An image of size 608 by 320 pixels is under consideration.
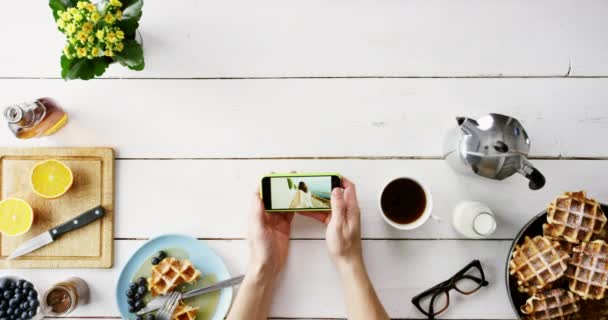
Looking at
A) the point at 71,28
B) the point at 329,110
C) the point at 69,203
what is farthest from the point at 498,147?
the point at 69,203

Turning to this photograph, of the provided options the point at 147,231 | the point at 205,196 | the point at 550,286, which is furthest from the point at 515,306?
the point at 147,231

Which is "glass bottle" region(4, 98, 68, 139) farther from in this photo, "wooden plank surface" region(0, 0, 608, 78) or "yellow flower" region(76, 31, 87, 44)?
"yellow flower" region(76, 31, 87, 44)

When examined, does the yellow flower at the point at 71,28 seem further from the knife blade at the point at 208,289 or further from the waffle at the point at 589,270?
the waffle at the point at 589,270

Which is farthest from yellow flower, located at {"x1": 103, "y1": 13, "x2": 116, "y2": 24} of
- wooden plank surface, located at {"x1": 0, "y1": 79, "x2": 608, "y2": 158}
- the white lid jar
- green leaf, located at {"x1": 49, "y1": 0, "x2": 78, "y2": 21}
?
the white lid jar

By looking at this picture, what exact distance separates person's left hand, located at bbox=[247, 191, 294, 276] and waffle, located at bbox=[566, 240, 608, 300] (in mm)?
761

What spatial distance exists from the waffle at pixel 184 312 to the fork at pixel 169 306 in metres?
0.01

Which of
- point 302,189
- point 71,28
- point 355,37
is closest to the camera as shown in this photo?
point 71,28

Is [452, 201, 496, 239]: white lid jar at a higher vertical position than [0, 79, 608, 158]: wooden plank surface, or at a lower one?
lower

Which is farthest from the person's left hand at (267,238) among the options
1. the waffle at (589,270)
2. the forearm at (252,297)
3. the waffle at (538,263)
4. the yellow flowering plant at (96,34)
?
the waffle at (589,270)

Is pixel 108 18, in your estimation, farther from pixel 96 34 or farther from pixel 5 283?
pixel 5 283

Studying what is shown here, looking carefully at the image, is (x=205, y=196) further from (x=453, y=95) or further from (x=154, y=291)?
(x=453, y=95)

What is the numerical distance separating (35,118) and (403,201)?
103cm

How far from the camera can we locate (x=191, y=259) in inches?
49.4

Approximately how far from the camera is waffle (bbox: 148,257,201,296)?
1205 mm
